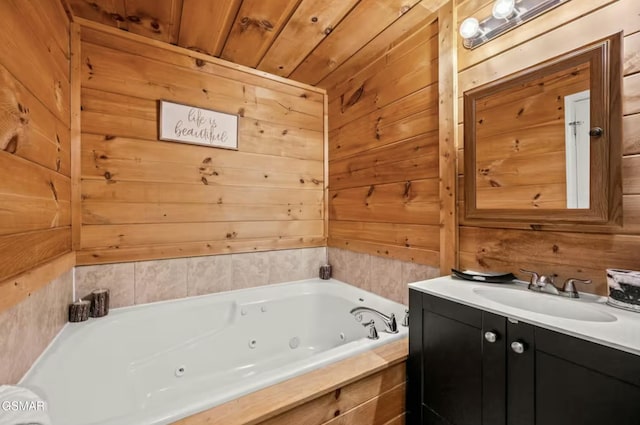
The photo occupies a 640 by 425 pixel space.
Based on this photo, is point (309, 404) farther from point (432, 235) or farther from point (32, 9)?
point (32, 9)

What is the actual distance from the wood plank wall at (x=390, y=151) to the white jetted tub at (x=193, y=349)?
1.50 ft

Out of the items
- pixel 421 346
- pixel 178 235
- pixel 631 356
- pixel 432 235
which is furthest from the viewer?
pixel 178 235

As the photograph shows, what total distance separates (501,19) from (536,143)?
0.63m

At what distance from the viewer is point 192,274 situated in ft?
6.52

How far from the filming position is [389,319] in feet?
5.06

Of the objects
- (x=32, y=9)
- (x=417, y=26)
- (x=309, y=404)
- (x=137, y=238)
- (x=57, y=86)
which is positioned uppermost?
(x=417, y=26)

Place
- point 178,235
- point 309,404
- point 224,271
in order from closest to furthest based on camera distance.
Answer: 1. point 309,404
2. point 178,235
3. point 224,271

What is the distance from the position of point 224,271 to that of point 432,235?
4.93 feet

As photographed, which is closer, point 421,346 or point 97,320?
point 421,346

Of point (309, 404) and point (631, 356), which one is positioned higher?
point (631, 356)

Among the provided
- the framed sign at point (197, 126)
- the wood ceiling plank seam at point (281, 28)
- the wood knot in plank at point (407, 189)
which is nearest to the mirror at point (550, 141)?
the wood knot in plank at point (407, 189)

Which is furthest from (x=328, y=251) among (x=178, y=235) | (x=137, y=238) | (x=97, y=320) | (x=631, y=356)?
(x=631, y=356)

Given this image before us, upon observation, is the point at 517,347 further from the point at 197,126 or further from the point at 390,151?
the point at 197,126

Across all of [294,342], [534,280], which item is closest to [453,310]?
[534,280]
